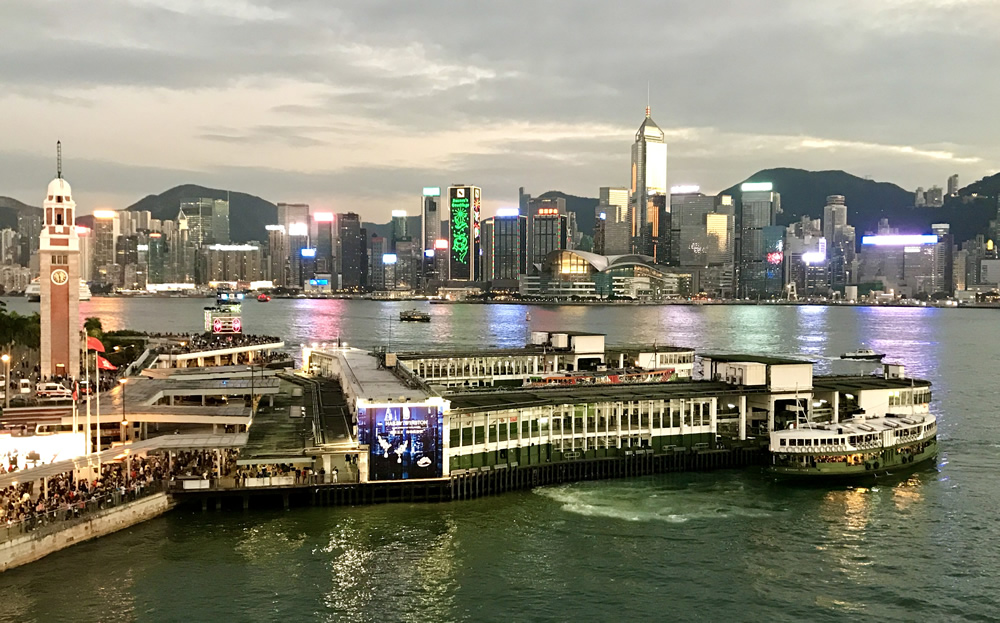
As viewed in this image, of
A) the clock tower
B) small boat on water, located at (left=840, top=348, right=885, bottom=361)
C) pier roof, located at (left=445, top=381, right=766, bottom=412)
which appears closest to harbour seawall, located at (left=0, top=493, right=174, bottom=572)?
pier roof, located at (left=445, top=381, right=766, bottom=412)

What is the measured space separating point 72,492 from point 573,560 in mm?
18376

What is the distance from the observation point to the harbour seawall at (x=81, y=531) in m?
27.9

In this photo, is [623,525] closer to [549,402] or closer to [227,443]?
[549,402]

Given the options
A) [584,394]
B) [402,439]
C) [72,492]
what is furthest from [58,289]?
[584,394]

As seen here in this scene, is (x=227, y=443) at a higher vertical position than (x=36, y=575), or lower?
higher

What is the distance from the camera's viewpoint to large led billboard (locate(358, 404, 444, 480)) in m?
37.1

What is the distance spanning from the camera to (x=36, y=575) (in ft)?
91.3

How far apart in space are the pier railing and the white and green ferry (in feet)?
93.4

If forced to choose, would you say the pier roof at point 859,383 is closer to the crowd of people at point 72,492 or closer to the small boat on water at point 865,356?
the crowd of people at point 72,492

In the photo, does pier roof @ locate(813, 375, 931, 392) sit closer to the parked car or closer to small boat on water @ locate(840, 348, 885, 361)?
the parked car

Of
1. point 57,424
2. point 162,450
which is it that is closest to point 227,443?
point 162,450

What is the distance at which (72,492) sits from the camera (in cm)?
3181

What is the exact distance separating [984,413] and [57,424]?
65.6 meters

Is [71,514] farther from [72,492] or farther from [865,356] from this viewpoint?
[865,356]
